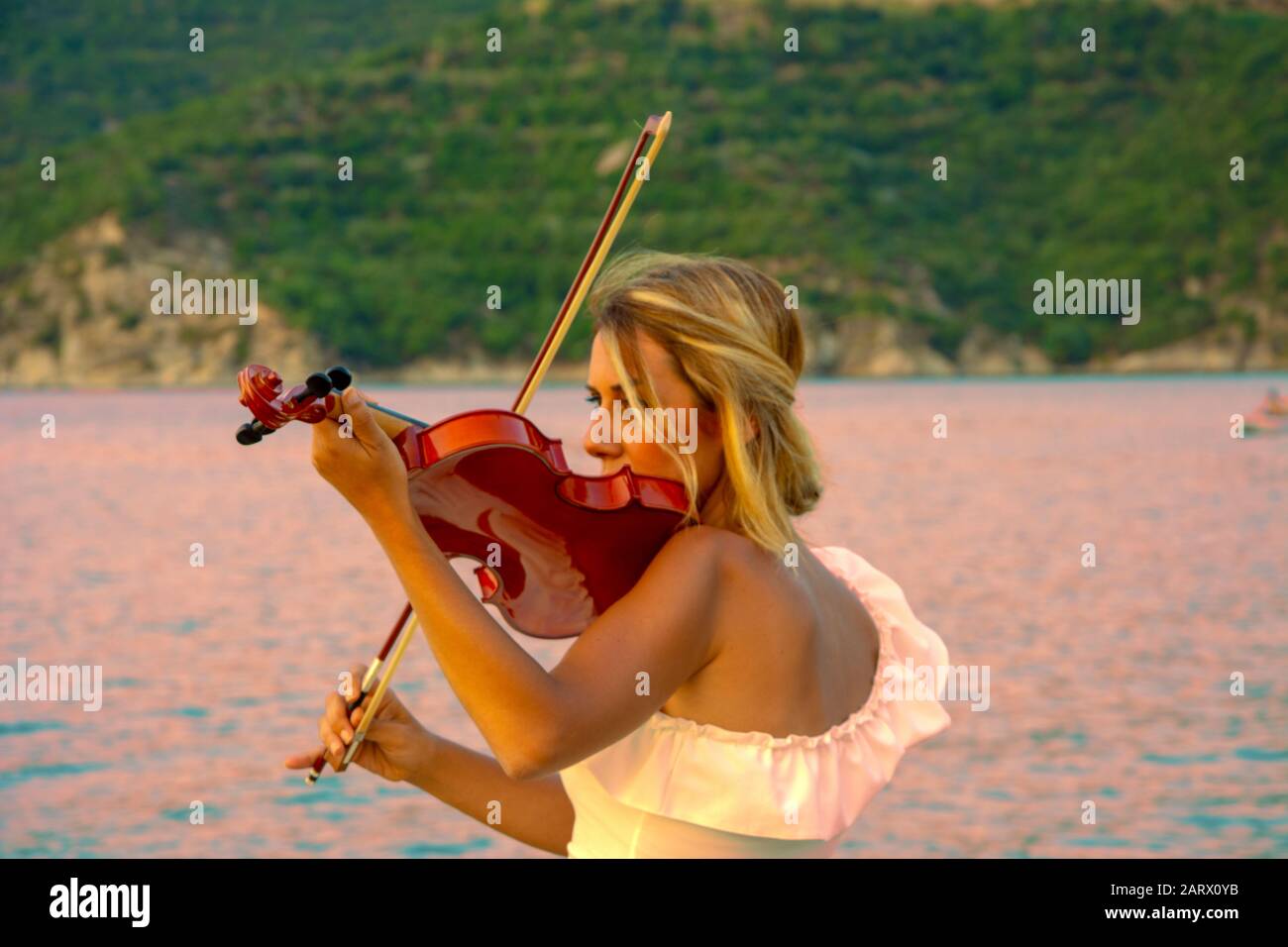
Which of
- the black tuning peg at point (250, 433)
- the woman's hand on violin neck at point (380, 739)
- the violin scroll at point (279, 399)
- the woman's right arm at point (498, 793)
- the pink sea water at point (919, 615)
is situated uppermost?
the violin scroll at point (279, 399)

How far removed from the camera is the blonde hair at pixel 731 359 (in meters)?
2.34

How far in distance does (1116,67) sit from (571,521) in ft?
310

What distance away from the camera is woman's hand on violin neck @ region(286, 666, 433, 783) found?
2680 millimetres

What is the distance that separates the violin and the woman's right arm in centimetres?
20

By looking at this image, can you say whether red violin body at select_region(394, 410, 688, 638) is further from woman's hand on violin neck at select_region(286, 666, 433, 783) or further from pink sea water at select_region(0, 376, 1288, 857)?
pink sea water at select_region(0, 376, 1288, 857)

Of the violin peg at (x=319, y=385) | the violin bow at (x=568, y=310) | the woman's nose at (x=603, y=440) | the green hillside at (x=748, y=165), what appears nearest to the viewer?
the violin peg at (x=319, y=385)

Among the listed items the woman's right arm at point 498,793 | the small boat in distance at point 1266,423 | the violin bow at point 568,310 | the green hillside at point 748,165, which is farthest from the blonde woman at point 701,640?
the green hillside at point 748,165

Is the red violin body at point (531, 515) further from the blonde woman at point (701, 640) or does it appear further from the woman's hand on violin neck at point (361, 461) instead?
the woman's hand on violin neck at point (361, 461)

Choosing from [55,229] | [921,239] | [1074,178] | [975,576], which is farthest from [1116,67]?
[975,576]

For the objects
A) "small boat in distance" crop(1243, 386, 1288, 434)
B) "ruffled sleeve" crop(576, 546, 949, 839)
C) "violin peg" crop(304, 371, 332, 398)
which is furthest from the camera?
"small boat in distance" crop(1243, 386, 1288, 434)

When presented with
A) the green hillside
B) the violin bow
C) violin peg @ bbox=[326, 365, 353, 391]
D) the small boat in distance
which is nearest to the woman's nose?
the violin bow

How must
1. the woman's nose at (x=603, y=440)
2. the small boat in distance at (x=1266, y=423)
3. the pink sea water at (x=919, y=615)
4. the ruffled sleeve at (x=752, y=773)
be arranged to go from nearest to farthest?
the ruffled sleeve at (x=752, y=773) < the woman's nose at (x=603, y=440) < the pink sea water at (x=919, y=615) < the small boat in distance at (x=1266, y=423)

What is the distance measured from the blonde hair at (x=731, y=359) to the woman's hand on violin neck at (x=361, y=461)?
410 mm
